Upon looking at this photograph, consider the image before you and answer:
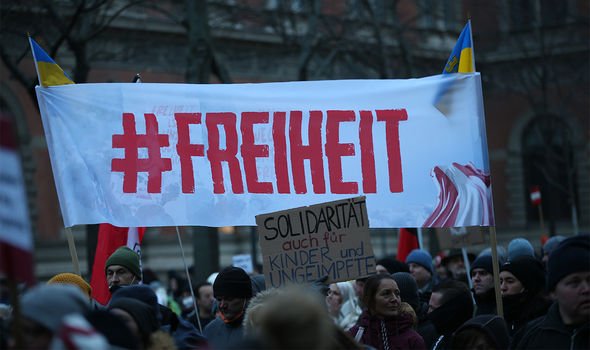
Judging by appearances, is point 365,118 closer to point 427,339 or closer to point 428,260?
point 427,339

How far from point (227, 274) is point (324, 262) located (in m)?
0.64

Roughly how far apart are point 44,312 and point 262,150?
373 centimetres

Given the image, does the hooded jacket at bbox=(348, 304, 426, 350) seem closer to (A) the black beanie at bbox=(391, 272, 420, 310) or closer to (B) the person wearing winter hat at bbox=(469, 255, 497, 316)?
(B) the person wearing winter hat at bbox=(469, 255, 497, 316)

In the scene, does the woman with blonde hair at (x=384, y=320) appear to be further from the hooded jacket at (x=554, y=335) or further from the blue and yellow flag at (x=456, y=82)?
the blue and yellow flag at (x=456, y=82)

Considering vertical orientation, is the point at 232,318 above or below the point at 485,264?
below

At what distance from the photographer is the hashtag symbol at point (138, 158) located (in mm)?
7352

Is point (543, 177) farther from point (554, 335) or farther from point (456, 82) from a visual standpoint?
point (554, 335)

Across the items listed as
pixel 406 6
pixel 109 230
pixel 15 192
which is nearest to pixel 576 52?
pixel 406 6

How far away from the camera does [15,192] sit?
3.73 metres

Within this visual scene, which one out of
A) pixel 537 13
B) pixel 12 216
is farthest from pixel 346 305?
pixel 537 13

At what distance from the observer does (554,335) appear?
17.4 ft

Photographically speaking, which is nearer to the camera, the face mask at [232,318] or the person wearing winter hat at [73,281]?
the person wearing winter hat at [73,281]

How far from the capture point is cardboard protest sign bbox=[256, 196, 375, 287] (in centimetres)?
671

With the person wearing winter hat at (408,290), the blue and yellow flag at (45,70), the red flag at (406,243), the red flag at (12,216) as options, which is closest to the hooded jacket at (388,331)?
the person wearing winter hat at (408,290)
